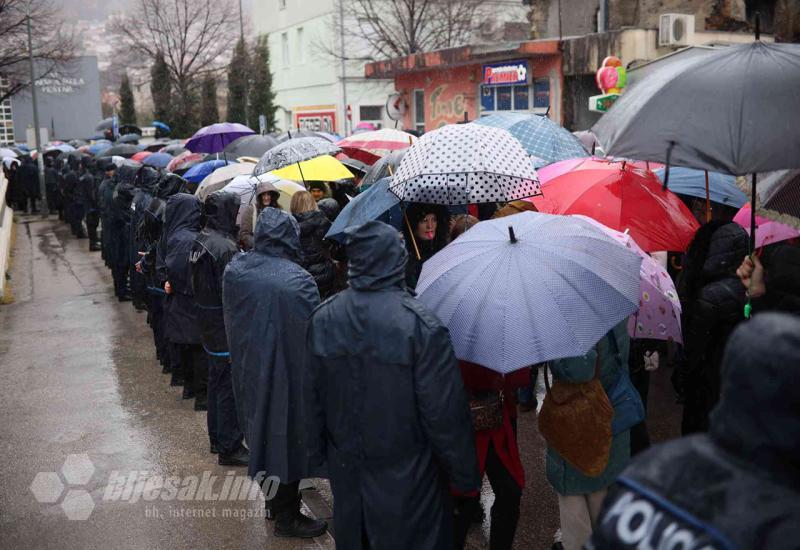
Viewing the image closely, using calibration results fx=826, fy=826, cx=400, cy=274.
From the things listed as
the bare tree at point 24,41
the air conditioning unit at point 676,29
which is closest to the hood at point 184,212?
the bare tree at point 24,41

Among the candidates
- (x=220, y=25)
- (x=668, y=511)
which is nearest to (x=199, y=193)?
(x=668, y=511)

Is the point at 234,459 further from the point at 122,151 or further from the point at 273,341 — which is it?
the point at 122,151

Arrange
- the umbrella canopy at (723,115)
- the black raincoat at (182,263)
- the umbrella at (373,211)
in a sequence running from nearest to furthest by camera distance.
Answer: the umbrella canopy at (723,115) → the umbrella at (373,211) → the black raincoat at (182,263)

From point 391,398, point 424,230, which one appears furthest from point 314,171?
point 391,398

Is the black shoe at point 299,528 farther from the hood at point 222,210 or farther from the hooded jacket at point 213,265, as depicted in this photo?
the hood at point 222,210

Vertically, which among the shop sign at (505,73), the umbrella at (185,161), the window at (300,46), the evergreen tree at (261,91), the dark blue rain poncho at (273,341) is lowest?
the dark blue rain poncho at (273,341)

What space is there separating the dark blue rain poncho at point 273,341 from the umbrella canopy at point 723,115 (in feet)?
6.77

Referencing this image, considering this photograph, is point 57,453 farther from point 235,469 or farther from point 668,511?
point 668,511

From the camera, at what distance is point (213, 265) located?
6449 millimetres

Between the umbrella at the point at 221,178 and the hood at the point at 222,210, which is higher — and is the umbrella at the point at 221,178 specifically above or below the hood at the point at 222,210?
above

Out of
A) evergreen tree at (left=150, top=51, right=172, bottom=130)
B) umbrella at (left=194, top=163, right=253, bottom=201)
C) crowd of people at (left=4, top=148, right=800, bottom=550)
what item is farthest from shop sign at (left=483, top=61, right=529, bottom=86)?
evergreen tree at (left=150, top=51, right=172, bottom=130)

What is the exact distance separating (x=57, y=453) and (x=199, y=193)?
348 centimetres

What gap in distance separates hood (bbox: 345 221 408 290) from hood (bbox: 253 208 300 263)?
1366 mm

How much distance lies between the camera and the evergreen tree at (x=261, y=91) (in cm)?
4169
